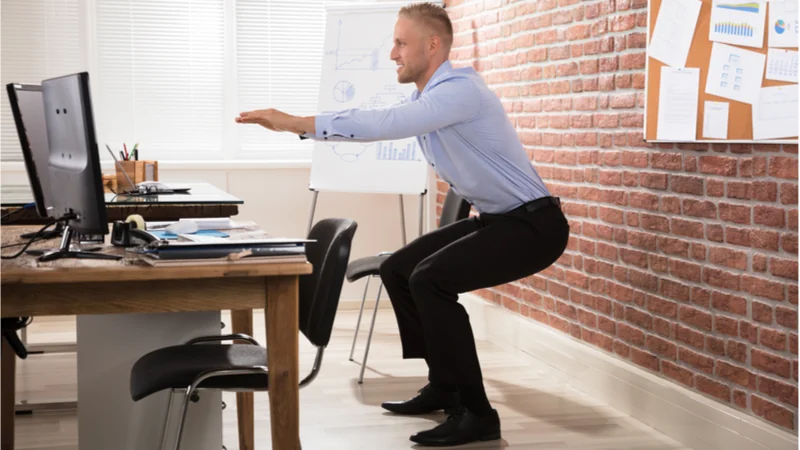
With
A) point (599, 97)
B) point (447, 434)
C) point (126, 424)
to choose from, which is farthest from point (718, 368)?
point (126, 424)

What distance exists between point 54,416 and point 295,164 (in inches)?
98.5

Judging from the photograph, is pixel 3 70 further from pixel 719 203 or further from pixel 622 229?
pixel 719 203

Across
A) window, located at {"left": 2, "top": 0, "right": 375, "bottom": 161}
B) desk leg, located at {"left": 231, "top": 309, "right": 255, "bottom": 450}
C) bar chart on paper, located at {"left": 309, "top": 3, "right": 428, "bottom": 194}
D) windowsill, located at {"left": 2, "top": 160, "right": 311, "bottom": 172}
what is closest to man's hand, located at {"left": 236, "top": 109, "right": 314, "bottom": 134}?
desk leg, located at {"left": 231, "top": 309, "right": 255, "bottom": 450}

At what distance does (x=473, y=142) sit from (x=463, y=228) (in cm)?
35

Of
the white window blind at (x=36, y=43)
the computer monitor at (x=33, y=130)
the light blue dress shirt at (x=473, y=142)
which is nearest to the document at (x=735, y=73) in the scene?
the light blue dress shirt at (x=473, y=142)

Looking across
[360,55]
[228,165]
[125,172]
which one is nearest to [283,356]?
[125,172]

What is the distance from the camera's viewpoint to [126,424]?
2.58m

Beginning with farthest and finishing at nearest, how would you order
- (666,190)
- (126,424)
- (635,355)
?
(635,355), (666,190), (126,424)

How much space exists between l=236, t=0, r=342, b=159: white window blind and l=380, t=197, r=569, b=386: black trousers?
2703 millimetres

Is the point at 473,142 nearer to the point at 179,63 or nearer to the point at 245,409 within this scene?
the point at 245,409

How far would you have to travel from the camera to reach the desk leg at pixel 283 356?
2.00m

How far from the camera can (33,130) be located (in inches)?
101

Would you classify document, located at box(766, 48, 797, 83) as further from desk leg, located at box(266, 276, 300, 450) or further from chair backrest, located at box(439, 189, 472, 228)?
desk leg, located at box(266, 276, 300, 450)

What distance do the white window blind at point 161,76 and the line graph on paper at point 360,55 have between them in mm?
889
